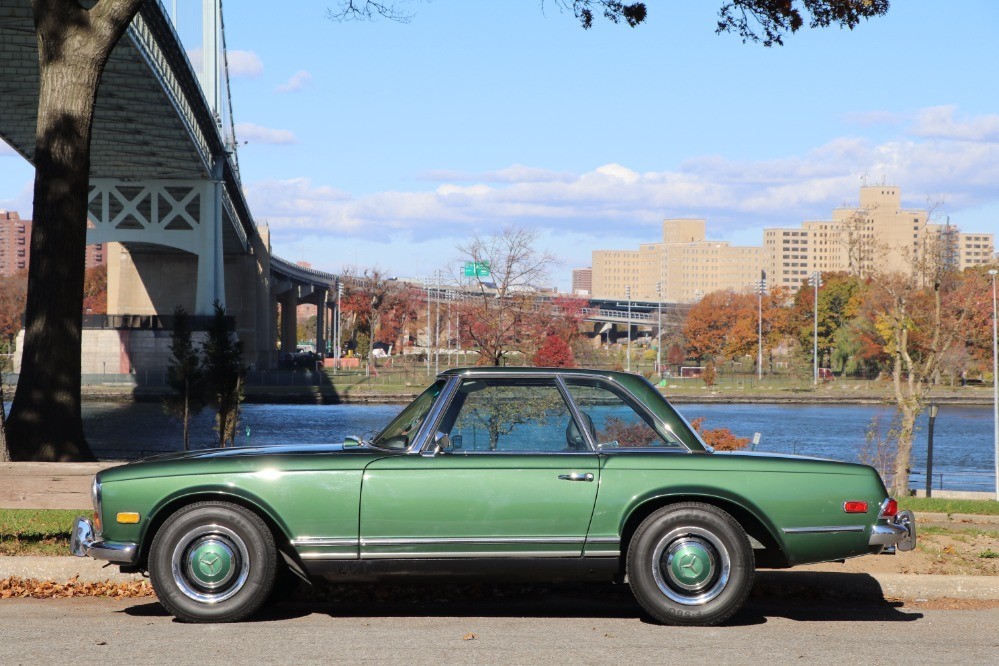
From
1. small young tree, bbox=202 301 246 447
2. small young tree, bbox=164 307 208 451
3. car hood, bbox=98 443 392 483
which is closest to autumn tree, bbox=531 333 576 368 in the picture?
small young tree, bbox=202 301 246 447

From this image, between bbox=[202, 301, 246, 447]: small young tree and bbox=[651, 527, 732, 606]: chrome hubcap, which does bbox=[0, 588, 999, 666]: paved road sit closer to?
bbox=[651, 527, 732, 606]: chrome hubcap

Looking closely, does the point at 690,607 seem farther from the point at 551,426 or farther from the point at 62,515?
the point at 62,515

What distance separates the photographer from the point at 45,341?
1371cm

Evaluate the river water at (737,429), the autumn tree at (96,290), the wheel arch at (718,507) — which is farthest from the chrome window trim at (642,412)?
the autumn tree at (96,290)

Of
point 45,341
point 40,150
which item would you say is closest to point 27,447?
point 45,341

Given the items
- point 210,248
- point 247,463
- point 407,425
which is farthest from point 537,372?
point 210,248

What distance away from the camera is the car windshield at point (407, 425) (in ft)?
22.3

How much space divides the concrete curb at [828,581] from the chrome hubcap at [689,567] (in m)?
1.19

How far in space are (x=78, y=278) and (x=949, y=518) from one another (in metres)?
10.2

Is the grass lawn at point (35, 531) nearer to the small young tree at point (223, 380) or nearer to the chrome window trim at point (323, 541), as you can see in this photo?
the chrome window trim at point (323, 541)

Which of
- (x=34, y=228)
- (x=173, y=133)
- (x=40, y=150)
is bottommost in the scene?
(x=34, y=228)

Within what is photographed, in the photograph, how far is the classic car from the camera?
652cm

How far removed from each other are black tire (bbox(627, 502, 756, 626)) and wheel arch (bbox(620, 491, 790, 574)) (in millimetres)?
69

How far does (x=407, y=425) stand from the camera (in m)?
6.93
